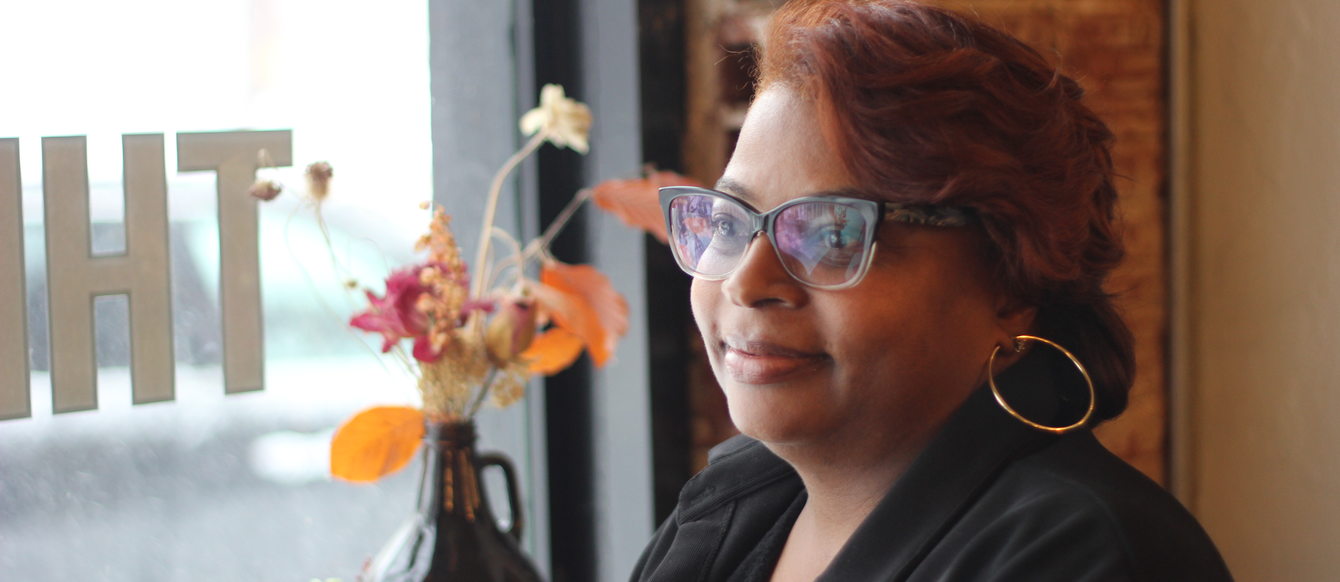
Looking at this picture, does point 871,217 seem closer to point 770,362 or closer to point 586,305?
point 770,362

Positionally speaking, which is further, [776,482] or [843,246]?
[776,482]

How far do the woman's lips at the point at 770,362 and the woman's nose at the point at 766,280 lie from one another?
1.6 inches

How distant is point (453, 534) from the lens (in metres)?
1.68

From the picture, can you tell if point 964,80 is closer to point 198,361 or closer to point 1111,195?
point 1111,195

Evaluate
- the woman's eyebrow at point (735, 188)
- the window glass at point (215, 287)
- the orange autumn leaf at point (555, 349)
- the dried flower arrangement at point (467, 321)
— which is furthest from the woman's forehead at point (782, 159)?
the window glass at point (215, 287)

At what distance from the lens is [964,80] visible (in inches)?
39.9

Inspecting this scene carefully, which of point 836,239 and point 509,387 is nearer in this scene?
point 836,239

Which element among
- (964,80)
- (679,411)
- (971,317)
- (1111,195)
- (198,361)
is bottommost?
(679,411)

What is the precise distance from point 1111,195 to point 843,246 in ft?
0.94

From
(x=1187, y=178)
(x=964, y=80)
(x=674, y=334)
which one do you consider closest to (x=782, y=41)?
(x=964, y=80)

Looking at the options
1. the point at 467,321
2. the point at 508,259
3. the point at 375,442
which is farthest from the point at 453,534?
the point at 508,259

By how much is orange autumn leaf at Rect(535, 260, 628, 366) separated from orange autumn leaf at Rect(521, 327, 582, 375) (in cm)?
4

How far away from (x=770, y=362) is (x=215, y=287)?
121 cm

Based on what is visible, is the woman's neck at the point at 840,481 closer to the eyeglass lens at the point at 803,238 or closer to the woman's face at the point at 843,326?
the woman's face at the point at 843,326
